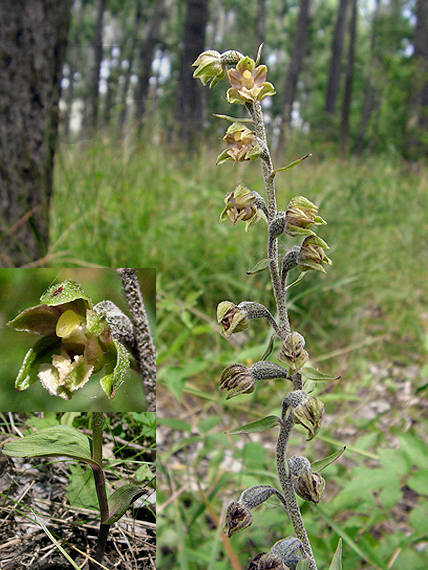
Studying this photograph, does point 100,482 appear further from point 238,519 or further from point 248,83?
point 248,83

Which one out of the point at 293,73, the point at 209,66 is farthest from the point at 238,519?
the point at 293,73

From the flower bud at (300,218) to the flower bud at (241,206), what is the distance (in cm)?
4

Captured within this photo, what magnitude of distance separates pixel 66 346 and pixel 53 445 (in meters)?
0.11

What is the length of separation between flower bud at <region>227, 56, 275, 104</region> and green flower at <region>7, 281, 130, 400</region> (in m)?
0.28

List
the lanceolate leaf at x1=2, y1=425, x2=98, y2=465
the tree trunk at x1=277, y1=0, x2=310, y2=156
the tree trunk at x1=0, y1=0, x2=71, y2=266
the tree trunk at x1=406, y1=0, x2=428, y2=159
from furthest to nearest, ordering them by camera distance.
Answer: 1. the tree trunk at x1=406, y1=0, x2=428, y2=159
2. the tree trunk at x1=277, y1=0, x2=310, y2=156
3. the tree trunk at x1=0, y1=0, x2=71, y2=266
4. the lanceolate leaf at x1=2, y1=425, x2=98, y2=465

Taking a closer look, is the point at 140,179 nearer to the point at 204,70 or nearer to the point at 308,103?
the point at 204,70

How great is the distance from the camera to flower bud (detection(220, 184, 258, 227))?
0.64m

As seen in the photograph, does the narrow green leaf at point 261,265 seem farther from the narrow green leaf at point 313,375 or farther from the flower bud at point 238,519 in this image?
the flower bud at point 238,519

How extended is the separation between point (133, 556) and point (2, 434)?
212 mm

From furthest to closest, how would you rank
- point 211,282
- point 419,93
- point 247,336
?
1. point 419,93
2. point 211,282
3. point 247,336

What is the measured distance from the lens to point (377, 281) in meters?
3.40

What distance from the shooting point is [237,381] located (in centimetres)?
66

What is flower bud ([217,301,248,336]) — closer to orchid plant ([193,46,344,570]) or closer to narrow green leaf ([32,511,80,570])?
orchid plant ([193,46,344,570])

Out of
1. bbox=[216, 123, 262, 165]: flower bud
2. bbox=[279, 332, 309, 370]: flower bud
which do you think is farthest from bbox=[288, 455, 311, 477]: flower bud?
bbox=[216, 123, 262, 165]: flower bud
